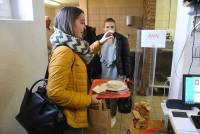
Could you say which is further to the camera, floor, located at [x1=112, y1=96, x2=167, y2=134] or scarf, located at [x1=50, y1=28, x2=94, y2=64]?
floor, located at [x1=112, y1=96, x2=167, y2=134]

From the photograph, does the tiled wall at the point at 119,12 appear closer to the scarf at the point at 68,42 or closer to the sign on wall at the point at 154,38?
the sign on wall at the point at 154,38

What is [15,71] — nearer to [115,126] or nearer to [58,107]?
[58,107]

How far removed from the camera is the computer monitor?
144cm

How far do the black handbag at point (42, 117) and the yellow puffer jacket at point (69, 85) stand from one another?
0.04m

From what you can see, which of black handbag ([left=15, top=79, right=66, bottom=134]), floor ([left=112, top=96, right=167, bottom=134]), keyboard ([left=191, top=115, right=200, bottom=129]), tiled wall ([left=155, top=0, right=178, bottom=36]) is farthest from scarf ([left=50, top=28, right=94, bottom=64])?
tiled wall ([left=155, top=0, right=178, bottom=36])

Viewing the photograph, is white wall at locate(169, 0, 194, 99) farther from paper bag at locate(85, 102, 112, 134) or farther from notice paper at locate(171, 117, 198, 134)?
paper bag at locate(85, 102, 112, 134)

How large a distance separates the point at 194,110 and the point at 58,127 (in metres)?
1.02

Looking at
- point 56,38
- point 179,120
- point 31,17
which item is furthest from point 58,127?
point 31,17

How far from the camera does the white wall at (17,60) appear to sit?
131 centimetres

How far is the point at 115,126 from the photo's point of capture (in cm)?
269

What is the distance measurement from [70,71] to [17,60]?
0.54 meters

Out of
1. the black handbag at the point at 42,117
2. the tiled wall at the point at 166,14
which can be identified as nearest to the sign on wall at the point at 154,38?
the black handbag at the point at 42,117

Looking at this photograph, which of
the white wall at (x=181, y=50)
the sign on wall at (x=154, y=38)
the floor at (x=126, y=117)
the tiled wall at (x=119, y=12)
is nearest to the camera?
the white wall at (x=181, y=50)

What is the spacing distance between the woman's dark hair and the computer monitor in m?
0.87
